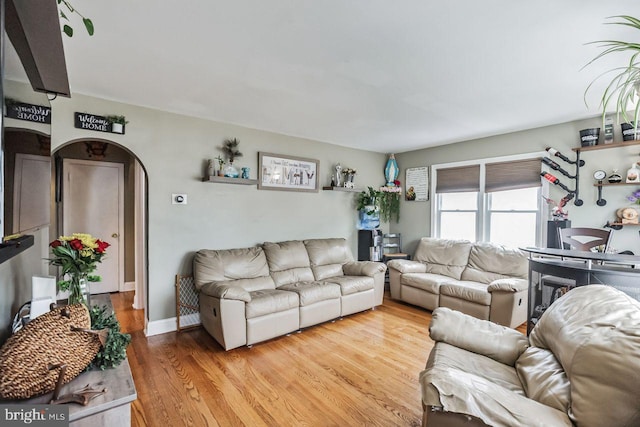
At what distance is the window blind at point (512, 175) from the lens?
159 inches

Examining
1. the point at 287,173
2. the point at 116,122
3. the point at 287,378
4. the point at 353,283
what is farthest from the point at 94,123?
the point at 353,283

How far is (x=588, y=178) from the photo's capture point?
11.8ft

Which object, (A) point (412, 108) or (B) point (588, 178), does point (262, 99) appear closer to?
(A) point (412, 108)

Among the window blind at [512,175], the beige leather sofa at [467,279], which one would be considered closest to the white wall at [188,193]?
the beige leather sofa at [467,279]

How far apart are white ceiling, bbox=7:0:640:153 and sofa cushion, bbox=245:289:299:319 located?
2041 mm

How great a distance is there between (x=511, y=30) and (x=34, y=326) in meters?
2.77

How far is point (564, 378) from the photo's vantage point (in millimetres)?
1298

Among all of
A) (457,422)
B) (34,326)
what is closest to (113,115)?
(34,326)

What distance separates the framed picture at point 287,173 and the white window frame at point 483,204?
2058 millimetres

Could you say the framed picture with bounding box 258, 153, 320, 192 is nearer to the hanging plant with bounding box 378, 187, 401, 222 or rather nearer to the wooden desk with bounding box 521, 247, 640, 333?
the hanging plant with bounding box 378, 187, 401, 222

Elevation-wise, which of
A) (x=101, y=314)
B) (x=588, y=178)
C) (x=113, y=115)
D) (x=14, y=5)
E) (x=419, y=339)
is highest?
(x=113, y=115)

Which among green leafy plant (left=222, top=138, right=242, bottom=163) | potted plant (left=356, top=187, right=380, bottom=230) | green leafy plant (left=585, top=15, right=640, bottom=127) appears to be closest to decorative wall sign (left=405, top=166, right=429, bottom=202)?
potted plant (left=356, top=187, right=380, bottom=230)

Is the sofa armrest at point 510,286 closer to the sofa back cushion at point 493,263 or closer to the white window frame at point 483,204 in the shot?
the sofa back cushion at point 493,263

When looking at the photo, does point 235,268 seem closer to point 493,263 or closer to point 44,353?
point 44,353
